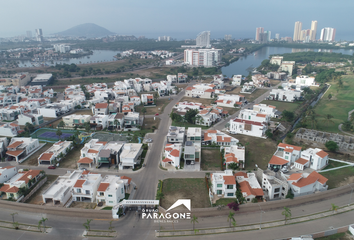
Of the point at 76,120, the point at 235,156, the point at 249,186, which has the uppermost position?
the point at 76,120

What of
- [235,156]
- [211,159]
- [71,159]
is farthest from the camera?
[71,159]

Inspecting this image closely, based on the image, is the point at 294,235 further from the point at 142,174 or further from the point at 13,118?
the point at 13,118

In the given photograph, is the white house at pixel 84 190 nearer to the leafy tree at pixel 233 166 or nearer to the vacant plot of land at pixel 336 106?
the leafy tree at pixel 233 166

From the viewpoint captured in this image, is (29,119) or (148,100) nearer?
(29,119)

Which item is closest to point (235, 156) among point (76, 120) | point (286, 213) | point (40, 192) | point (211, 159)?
point (211, 159)

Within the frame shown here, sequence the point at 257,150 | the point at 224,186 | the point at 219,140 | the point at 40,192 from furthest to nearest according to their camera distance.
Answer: the point at 219,140 → the point at 257,150 → the point at 40,192 → the point at 224,186

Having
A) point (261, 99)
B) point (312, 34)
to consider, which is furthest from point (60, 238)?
point (312, 34)

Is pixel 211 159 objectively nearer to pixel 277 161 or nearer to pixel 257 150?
pixel 257 150

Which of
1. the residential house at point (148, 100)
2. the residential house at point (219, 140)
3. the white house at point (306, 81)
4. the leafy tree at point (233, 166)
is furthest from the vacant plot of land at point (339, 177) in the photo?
the white house at point (306, 81)

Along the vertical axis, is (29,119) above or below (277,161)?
above
